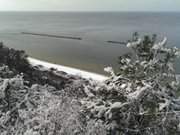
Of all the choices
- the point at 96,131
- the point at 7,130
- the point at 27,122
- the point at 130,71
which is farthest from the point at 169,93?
the point at 7,130

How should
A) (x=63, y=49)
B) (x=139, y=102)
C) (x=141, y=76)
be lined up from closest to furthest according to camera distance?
(x=139, y=102) → (x=141, y=76) → (x=63, y=49)

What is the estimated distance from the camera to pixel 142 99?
142 inches

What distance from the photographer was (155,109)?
350 cm

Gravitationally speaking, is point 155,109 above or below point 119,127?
above

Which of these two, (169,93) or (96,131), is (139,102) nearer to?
(169,93)

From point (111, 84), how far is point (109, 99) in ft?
0.96

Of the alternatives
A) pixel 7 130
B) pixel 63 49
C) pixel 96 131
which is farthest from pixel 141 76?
pixel 63 49

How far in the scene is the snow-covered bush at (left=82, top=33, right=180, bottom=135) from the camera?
3.46 meters

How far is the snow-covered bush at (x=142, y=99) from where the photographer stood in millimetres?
3457

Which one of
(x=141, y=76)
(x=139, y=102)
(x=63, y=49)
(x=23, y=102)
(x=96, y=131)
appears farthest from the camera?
(x=63, y=49)

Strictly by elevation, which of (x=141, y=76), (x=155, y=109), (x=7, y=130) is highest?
(x=141, y=76)

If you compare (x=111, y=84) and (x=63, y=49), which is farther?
(x=63, y=49)

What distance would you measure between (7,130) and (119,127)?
1.41 m

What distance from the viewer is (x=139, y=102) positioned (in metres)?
3.59
